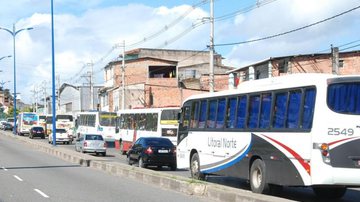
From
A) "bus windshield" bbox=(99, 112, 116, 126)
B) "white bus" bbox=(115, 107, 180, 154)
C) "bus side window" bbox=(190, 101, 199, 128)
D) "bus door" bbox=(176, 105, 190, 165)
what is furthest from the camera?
"bus windshield" bbox=(99, 112, 116, 126)

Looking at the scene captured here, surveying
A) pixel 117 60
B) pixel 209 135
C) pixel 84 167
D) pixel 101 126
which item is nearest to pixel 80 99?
pixel 117 60

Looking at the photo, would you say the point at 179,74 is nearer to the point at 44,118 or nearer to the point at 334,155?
the point at 44,118

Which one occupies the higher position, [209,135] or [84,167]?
[209,135]

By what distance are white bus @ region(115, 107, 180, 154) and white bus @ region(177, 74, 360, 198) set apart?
54.6 ft

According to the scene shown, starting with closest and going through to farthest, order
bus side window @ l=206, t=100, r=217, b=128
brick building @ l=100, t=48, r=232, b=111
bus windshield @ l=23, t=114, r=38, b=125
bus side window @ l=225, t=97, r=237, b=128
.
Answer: bus side window @ l=225, t=97, r=237, b=128 < bus side window @ l=206, t=100, r=217, b=128 < bus windshield @ l=23, t=114, r=38, b=125 < brick building @ l=100, t=48, r=232, b=111

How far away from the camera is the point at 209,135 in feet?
55.6

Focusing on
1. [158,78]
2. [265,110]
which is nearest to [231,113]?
[265,110]

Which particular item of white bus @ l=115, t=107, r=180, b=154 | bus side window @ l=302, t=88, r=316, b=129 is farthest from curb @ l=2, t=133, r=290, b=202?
white bus @ l=115, t=107, r=180, b=154

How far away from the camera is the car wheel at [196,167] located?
17.9 m

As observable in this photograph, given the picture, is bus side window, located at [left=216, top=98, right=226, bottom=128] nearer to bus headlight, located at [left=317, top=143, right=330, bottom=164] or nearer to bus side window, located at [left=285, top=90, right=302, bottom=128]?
bus side window, located at [left=285, top=90, right=302, bottom=128]

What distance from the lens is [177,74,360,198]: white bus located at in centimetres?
1115

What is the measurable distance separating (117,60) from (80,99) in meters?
31.7

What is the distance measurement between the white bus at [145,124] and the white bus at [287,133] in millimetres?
16641

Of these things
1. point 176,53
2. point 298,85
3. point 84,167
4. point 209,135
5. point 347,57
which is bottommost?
point 84,167
